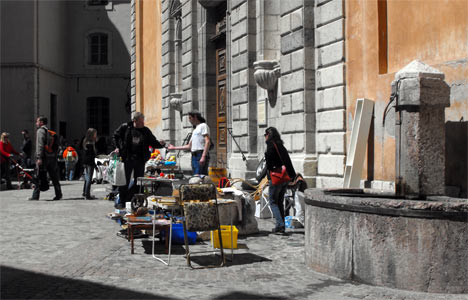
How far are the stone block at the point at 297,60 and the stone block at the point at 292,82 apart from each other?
0.09 metres

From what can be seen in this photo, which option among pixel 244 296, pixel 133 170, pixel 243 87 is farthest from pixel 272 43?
pixel 244 296

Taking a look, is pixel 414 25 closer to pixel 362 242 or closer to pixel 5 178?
pixel 362 242

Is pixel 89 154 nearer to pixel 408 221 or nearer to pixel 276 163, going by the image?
pixel 276 163

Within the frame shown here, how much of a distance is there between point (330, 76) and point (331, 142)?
1.11 metres

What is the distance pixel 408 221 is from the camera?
18.0ft

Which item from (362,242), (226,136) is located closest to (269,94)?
(226,136)

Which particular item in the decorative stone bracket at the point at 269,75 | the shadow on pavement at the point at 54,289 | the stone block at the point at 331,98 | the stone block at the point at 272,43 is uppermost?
the stone block at the point at 272,43

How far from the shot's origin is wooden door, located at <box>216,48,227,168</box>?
51.9 feet

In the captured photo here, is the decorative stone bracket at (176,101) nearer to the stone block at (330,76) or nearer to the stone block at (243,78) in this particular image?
the stone block at (243,78)

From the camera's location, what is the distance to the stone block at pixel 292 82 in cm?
1101

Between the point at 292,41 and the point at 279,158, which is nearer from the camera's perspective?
the point at 279,158

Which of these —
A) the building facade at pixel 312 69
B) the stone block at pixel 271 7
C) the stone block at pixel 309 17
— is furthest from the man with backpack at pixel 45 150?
the stone block at pixel 309 17

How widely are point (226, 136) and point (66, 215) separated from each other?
5.29 m

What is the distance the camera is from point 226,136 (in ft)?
51.1
